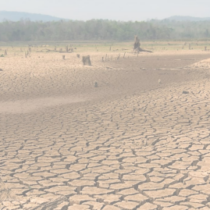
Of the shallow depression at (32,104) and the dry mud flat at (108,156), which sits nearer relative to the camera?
the dry mud flat at (108,156)

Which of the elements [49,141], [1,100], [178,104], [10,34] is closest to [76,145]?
[49,141]

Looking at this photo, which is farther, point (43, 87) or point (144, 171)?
point (43, 87)

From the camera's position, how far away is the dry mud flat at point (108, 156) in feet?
11.4

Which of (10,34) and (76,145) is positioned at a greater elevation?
(10,34)

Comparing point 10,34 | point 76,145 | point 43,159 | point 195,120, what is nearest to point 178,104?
point 195,120

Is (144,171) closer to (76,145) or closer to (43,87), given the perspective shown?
(76,145)

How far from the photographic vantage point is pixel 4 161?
15.6 feet

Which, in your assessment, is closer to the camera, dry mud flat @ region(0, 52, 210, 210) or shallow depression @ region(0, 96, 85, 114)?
dry mud flat @ region(0, 52, 210, 210)

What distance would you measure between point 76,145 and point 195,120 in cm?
249

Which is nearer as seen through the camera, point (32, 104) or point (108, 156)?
point (108, 156)

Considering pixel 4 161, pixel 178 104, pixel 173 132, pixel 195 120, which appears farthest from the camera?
pixel 178 104

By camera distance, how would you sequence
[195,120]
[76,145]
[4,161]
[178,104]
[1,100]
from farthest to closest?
Answer: 1. [1,100]
2. [178,104]
3. [195,120]
4. [76,145]
5. [4,161]

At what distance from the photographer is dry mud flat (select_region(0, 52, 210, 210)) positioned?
3471mm

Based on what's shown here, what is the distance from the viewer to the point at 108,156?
Answer: 489 cm
